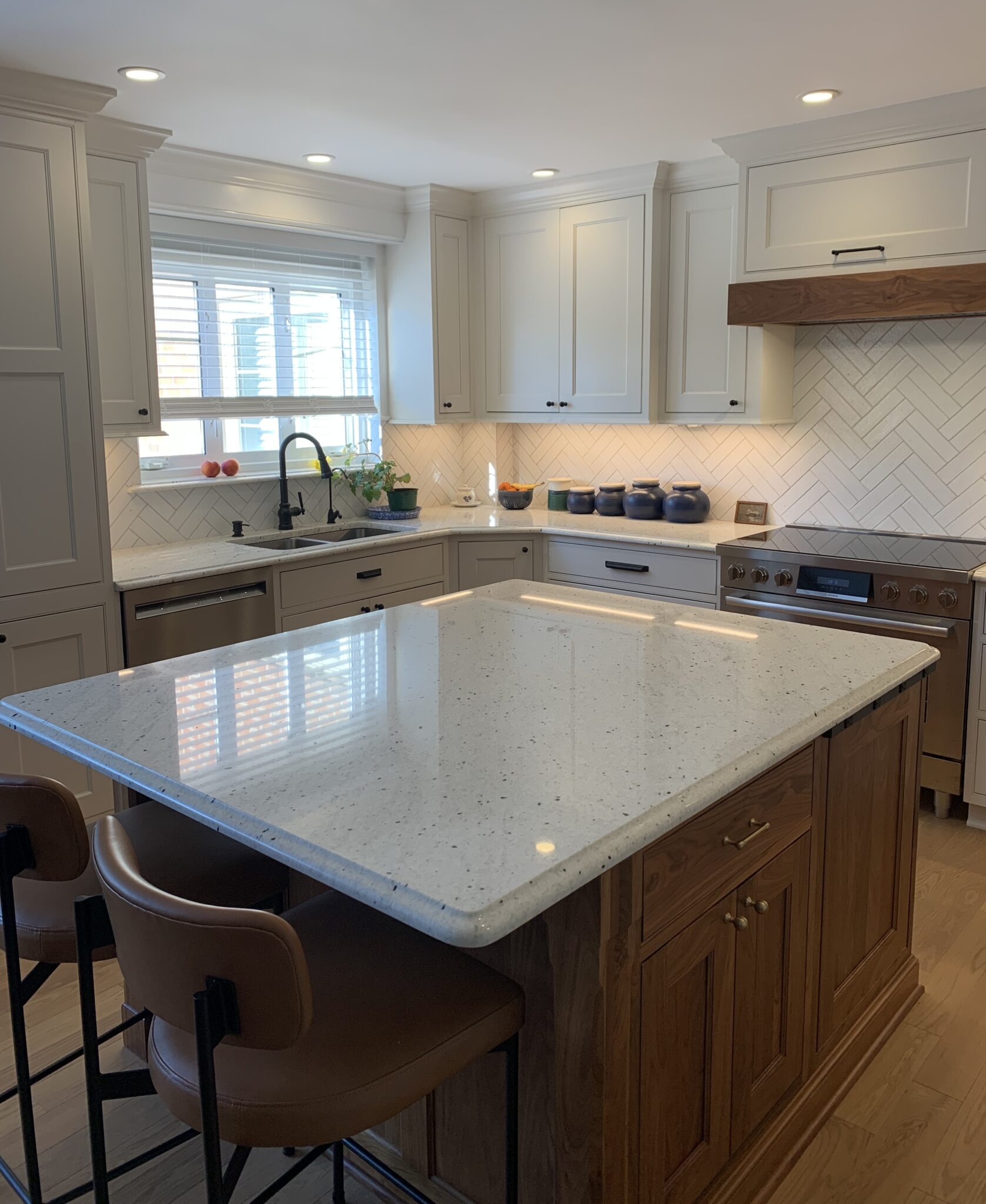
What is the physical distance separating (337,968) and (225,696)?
2.05 ft

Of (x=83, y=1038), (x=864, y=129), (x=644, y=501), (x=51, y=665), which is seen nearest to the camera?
(x=83, y=1038)

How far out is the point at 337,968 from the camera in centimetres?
150

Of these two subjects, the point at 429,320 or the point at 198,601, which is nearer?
the point at 198,601

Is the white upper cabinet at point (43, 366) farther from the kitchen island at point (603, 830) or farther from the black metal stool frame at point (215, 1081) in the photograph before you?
the black metal stool frame at point (215, 1081)

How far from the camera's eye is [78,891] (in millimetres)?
1768

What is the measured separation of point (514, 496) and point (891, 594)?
6.69 ft

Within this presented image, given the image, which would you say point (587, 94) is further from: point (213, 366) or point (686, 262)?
point (213, 366)

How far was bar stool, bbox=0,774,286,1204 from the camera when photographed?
1.44 m

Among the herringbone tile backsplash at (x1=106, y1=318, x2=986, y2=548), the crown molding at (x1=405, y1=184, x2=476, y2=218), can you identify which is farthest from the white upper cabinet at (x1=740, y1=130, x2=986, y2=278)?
the crown molding at (x1=405, y1=184, x2=476, y2=218)

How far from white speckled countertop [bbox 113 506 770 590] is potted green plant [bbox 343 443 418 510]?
0.40 ft

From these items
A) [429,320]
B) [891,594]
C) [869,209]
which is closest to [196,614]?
[429,320]

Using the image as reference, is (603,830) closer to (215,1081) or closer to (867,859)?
(215,1081)

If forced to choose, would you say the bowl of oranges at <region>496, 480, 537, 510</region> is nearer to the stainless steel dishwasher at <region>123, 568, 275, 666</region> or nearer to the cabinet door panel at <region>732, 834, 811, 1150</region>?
the stainless steel dishwasher at <region>123, 568, 275, 666</region>

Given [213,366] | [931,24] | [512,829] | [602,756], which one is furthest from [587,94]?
[512,829]
